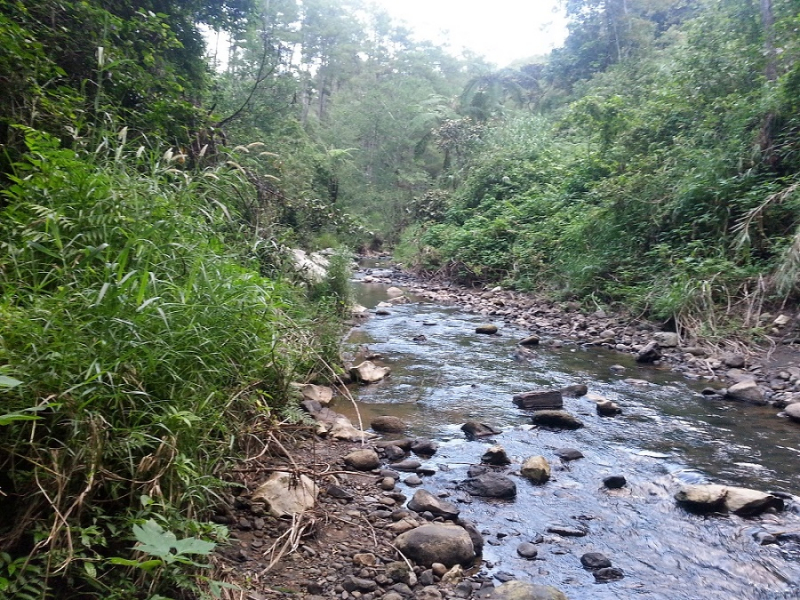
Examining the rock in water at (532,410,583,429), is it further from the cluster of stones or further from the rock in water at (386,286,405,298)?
the rock in water at (386,286,405,298)

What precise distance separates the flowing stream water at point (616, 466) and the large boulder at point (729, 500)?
0.20 ft

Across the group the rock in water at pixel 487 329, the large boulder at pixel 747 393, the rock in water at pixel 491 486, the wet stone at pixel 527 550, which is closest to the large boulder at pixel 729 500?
the rock in water at pixel 491 486

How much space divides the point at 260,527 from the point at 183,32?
7605 millimetres

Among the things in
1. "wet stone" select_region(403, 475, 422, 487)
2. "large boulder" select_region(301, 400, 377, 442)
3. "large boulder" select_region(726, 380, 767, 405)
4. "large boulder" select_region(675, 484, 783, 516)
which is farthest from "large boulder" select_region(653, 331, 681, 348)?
"wet stone" select_region(403, 475, 422, 487)

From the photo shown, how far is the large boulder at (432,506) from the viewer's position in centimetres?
287

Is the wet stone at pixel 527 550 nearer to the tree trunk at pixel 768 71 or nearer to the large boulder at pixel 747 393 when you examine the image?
the large boulder at pixel 747 393

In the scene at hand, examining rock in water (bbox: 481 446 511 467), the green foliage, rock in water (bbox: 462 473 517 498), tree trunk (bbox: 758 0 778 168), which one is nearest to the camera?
rock in water (bbox: 462 473 517 498)

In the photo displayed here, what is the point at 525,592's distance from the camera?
220 cm

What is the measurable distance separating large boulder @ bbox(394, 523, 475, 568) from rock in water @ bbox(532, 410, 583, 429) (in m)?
1.98

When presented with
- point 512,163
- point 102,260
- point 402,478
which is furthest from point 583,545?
point 512,163

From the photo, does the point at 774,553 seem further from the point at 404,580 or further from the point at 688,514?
the point at 404,580

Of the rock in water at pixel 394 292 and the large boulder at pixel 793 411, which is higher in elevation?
the large boulder at pixel 793 411

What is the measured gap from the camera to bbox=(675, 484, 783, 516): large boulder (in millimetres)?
2979

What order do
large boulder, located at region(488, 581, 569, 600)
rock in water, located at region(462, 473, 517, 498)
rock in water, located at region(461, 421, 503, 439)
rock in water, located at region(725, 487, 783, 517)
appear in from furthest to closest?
rock in water, located at region(461, 421, 503, 439) → rock in water, located at region(462, 473, 517, 498) → rock in water, located at region(725, 487, 783, 517) → large boulder, located at region(488, 581, 569, 600)
